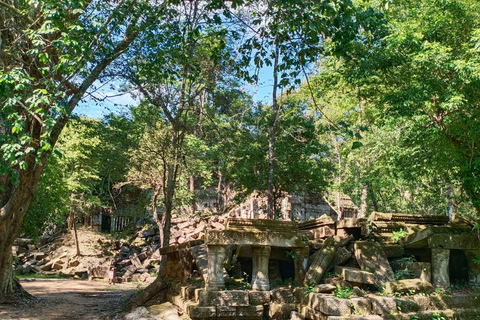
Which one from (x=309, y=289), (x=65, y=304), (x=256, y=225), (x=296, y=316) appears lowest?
(x=65, y=304)

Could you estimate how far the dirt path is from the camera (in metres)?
8.57

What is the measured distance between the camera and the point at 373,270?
6.91 metres

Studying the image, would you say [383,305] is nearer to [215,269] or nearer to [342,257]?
[342,257]

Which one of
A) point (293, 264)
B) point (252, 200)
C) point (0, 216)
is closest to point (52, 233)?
point (252, 200)

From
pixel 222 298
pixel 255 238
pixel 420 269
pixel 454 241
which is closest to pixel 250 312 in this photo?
pixel 222 298

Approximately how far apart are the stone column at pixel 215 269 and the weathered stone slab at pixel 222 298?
0.45ft

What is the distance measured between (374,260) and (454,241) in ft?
4.85

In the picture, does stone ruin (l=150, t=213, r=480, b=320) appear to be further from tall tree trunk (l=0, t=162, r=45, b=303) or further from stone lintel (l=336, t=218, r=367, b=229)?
tall tree trunk (l=0, t=162, r=45, b=303)

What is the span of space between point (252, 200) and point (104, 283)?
837 centimetres

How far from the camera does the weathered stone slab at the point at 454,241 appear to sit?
6977 mm

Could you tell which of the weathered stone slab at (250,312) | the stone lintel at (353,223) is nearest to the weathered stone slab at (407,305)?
the stone lintel at (353,223)

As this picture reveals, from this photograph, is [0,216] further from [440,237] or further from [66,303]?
[440,237]

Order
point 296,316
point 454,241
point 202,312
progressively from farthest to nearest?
point 454,241 → point 296,316 → point 202,312

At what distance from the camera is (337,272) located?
718 cm
